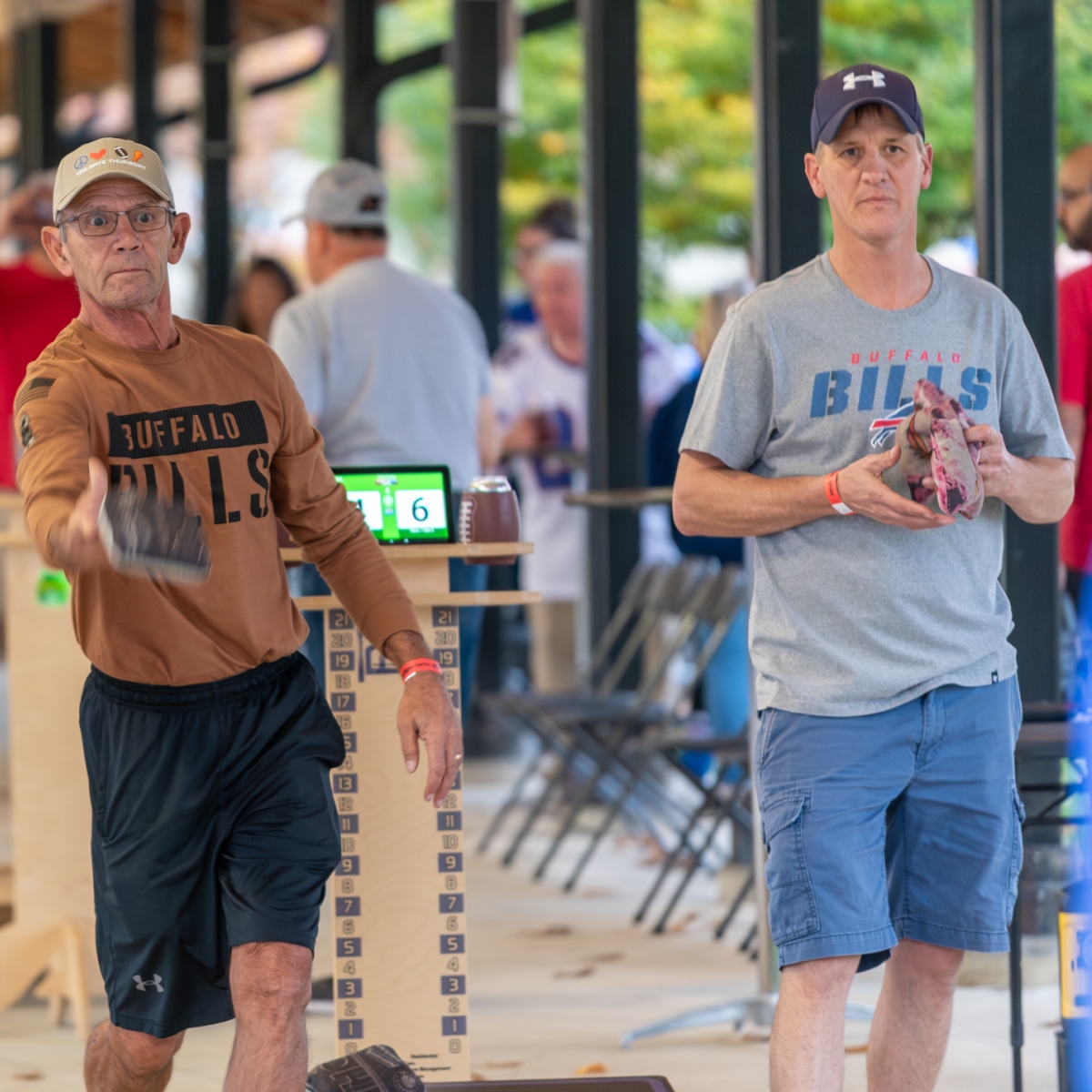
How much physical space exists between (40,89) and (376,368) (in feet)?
34.1

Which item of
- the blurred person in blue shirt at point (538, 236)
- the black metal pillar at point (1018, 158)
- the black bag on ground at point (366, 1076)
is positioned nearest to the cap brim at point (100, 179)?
the black bag on ground at point (366, 1076)

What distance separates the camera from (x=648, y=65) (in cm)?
1619

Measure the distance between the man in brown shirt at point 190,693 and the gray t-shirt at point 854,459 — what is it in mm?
611

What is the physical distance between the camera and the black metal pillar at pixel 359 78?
9.27 meters

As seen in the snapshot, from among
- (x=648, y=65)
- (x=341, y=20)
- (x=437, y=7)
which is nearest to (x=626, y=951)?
(x=341, y=20)

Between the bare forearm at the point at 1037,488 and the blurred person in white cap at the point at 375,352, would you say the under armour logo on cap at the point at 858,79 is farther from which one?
the blurred person in white cap at the point at 375,352

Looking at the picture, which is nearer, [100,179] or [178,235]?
[100,179]

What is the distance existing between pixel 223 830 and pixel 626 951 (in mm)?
2546

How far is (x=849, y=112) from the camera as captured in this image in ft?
9.70

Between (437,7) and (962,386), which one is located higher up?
(437,7)

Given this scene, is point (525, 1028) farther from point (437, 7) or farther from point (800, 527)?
point (437, 7)

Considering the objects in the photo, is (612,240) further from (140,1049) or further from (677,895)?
(140,1049)

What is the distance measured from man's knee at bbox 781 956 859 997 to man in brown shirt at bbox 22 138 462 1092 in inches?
24.9

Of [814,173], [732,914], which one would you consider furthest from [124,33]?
[814,173]
